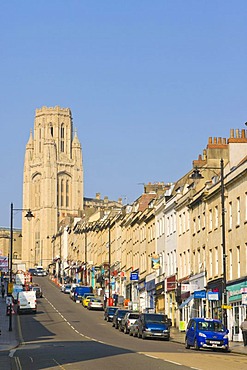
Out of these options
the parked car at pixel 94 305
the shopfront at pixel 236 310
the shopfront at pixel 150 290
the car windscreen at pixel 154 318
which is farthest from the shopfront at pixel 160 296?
the shopfront at pixel 236 310

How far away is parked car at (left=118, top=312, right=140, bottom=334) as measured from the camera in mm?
61719

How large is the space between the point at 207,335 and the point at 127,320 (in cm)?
2025

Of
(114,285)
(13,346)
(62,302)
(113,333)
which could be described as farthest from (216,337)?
(114,285)

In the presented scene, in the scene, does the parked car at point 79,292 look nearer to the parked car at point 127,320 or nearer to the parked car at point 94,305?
the parked car at point 94,305

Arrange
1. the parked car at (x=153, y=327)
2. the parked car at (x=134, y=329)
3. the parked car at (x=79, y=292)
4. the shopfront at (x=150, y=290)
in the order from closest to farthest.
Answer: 1. the parked car at (x=153, y=327)
2. the parked car at (x=134, y=329)
3. the shopfront at (x=150, y=290)
4. the parked car at (x=79, y=292)

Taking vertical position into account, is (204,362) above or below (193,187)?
below

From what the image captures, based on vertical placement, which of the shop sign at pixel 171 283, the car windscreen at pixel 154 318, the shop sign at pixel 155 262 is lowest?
the car windscreen at pixel 154 318

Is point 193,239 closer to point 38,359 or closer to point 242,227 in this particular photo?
point 242,227

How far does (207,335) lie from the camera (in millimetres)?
42750

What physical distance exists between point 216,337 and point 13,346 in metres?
10.2

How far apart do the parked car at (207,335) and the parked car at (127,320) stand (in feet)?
57.4

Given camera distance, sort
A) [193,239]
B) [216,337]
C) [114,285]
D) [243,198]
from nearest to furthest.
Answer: [216,337]
[243,198]
[193,239]
[114,285]

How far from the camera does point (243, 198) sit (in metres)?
54.4

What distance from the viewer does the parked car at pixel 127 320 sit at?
202 feet
